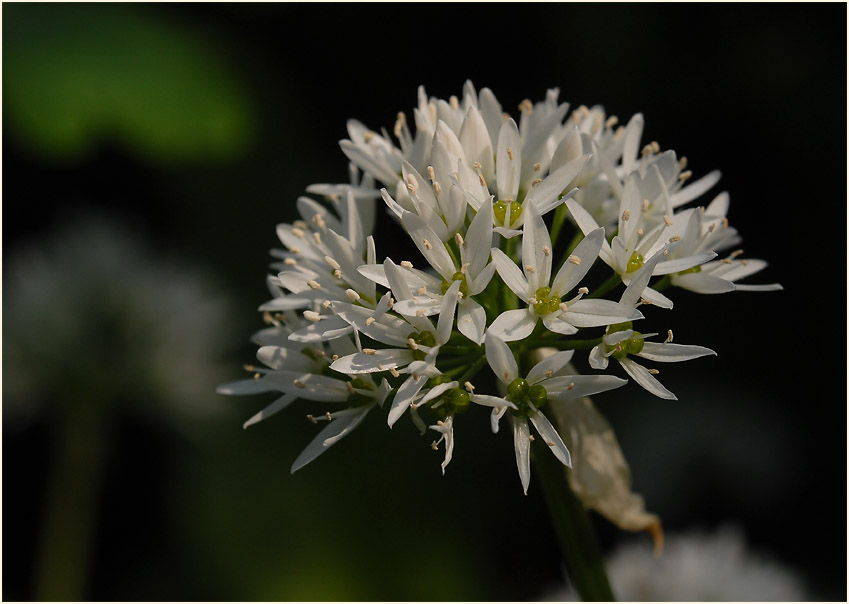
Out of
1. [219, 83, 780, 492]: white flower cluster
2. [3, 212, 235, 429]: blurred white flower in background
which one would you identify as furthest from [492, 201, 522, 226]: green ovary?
[3, 212, 235, 429]: blurred white flower in background

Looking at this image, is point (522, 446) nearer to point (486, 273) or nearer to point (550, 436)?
point (550, 436)

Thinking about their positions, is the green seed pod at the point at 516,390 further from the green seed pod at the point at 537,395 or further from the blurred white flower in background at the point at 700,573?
the blurred white flower in background at the point at 700,573

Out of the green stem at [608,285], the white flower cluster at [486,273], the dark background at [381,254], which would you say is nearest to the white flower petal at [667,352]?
the white flower cluster at [486,273]

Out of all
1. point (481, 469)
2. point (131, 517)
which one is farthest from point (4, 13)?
point (481, 469)

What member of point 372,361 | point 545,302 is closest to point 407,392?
point 372,361

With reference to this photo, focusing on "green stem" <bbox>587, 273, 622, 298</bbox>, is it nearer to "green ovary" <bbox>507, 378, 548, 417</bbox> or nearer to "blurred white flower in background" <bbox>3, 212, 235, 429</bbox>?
"green ovary" <bbox>507, 378, 548, 417</bbox>

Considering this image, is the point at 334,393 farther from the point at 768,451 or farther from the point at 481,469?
the point at 768,451
